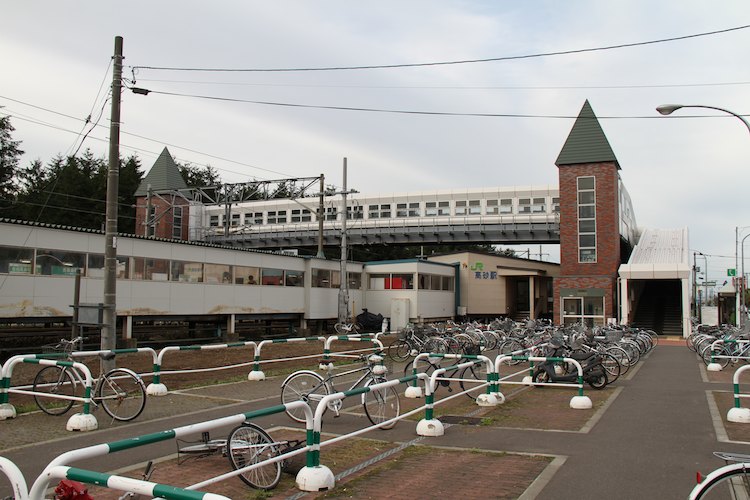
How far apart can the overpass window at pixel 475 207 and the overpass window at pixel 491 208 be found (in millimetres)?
492

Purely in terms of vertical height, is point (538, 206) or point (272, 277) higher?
point (538, 206)

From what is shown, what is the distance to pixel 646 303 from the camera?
39.1 meters

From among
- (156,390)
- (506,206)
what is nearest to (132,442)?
(156,390)

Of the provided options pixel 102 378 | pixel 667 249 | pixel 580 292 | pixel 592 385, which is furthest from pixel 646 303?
pixel 102 378

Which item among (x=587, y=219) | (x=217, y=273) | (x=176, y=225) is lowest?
(x=217, y=273)

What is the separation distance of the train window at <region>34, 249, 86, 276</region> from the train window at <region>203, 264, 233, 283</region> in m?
5.63

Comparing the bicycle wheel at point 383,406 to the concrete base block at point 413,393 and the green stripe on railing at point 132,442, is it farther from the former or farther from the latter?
the green stripe on railing at point 132,442

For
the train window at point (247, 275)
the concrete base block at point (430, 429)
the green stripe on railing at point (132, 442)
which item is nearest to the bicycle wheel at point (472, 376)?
the concrete base block at point (430, 429)

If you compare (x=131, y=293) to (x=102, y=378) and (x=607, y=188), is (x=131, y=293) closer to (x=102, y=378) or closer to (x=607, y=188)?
(x=102, y=378)

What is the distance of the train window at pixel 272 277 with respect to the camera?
2806 cm

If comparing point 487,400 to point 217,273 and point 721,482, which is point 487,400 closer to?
point 721,482

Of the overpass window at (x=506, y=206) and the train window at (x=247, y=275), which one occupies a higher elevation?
the overpass window at (x=506, y=206)

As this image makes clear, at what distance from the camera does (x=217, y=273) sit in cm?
2555

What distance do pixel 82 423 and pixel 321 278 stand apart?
78.3 ft
